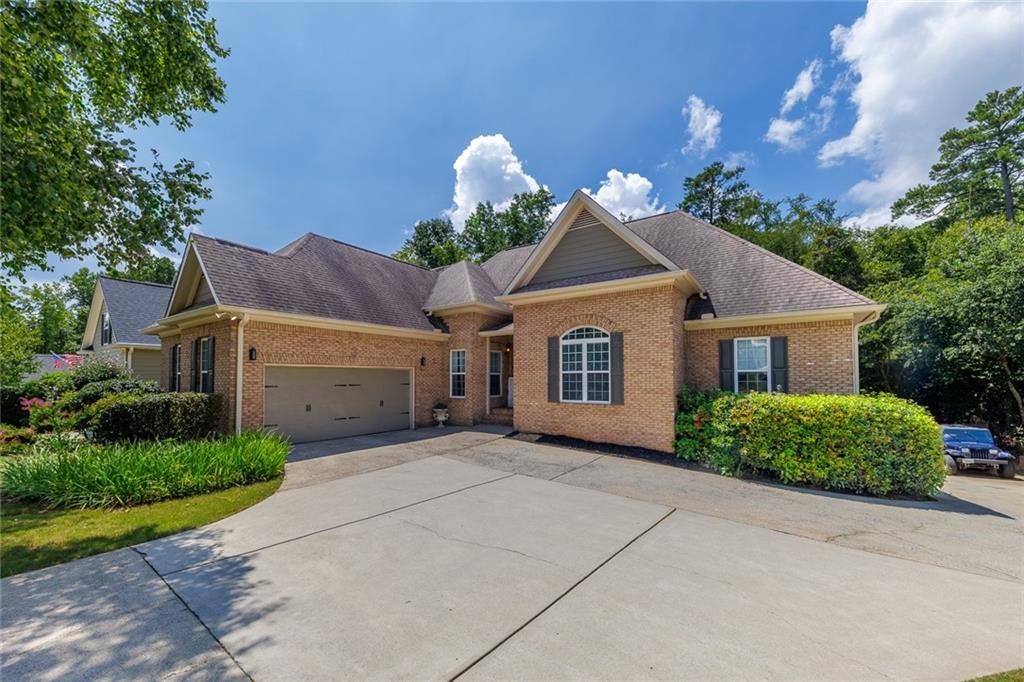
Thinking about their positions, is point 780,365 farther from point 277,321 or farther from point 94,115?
point 94,115

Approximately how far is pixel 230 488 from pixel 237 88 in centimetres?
781

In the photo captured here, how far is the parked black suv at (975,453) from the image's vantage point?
463 inches

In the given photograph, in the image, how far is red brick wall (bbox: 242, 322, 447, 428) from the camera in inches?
418

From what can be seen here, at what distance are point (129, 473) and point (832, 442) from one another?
12709 mm

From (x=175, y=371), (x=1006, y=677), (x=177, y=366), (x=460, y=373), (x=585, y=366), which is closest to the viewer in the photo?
(x=1006, y=677)

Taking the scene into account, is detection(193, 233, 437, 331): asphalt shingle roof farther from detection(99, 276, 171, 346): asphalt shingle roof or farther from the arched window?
detection(99, 276, 171, 346): asphalt shingle roof

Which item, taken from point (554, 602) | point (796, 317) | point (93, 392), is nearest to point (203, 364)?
point (93, 392)

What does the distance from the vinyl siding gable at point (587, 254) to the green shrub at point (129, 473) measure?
8.63m

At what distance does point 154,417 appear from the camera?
9.17 m

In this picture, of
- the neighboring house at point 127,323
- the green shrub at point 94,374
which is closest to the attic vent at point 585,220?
the green shrub at point 94,374

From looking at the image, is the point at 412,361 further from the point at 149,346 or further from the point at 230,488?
the point at 149,346

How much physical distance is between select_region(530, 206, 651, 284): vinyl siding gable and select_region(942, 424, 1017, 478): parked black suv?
11239 mm

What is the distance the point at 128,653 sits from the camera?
294cm

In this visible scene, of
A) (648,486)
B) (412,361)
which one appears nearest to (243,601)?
(648,486)
